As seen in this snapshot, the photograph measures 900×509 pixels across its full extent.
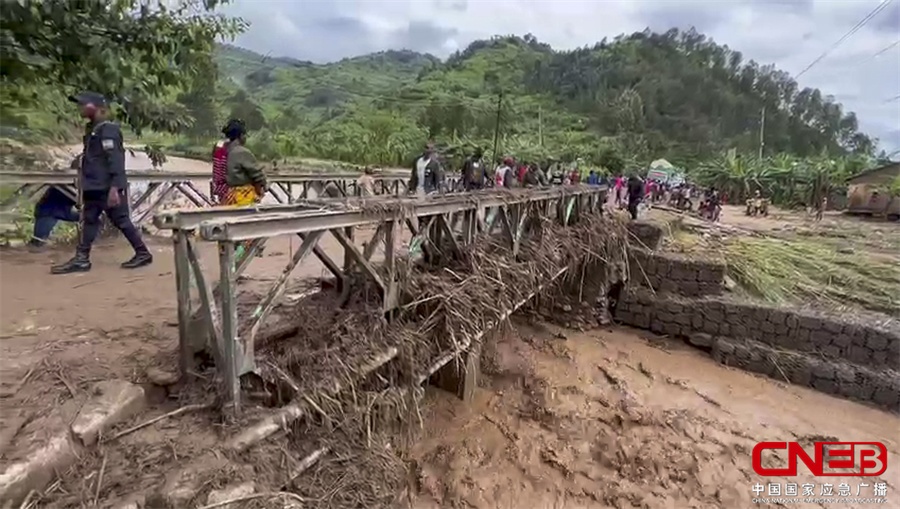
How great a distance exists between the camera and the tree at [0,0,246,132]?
178 centimetres

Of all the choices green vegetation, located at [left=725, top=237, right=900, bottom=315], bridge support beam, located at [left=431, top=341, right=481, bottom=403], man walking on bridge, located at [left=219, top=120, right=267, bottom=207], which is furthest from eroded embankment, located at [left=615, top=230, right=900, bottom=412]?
man walking on bridge, located at [left=219, top=120, right=267, bottom=207]

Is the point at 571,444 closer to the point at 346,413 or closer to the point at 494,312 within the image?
the point at 494,312

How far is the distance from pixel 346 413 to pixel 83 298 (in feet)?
9.27

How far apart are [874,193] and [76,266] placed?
25.6 m

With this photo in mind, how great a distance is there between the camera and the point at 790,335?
8234 millimetres

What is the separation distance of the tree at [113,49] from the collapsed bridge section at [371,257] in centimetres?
55

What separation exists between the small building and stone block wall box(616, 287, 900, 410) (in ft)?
53.4

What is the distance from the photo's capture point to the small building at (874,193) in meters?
20.4

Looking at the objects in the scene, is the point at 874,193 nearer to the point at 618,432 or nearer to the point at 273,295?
the point at 618,432

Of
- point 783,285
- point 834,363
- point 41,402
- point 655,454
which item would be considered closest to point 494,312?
point 655,454

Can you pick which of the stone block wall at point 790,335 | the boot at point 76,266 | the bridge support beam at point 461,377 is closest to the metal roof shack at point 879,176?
the stone block wall at point 790,335

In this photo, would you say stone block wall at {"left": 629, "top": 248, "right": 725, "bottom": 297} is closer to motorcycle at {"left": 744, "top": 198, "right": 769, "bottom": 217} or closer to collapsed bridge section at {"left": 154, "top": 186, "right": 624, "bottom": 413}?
→ collapsed bridge section at {"left": 154, "top": 186, "right": 624, "bottom": 413}

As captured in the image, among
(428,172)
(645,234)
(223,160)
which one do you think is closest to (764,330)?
(645,234)

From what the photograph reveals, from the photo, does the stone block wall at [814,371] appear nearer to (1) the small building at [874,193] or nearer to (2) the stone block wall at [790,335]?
(2) the stone block wall at [790,335]
